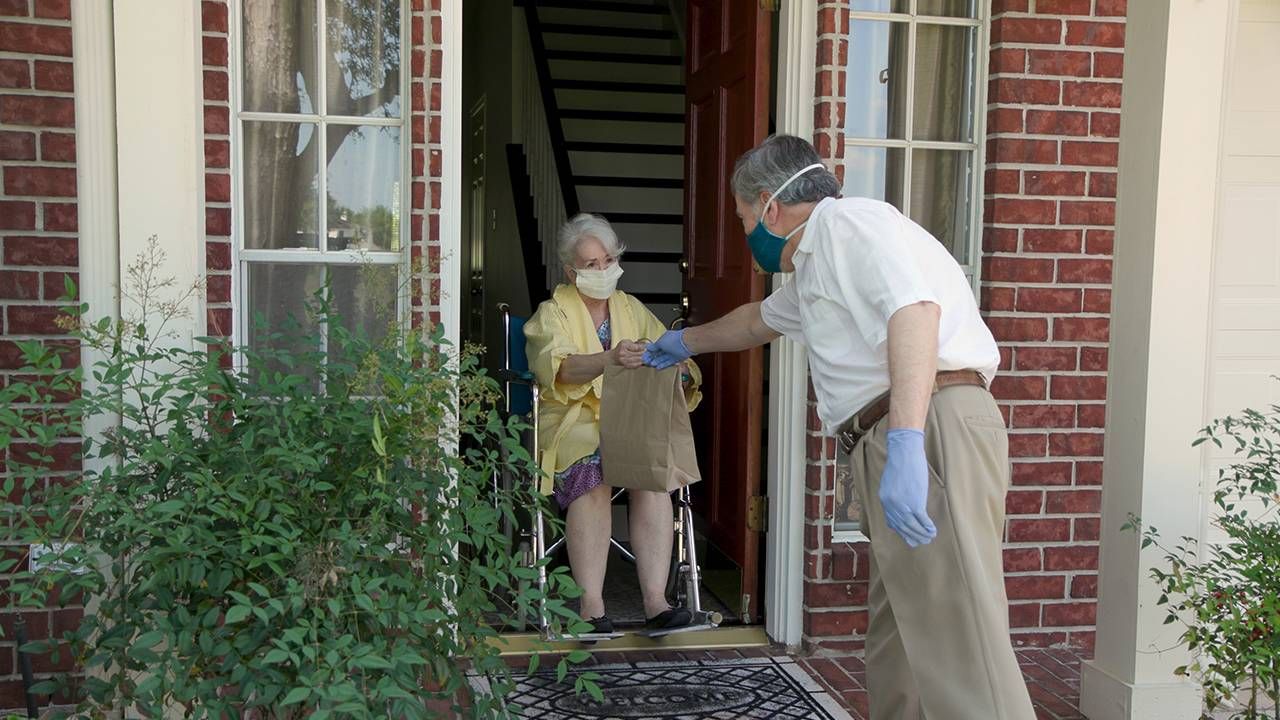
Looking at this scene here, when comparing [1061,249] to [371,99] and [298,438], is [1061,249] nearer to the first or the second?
[371,99]

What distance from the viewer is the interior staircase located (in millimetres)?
7512

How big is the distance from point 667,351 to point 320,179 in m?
1.16

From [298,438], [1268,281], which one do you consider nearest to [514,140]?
[1268,281]

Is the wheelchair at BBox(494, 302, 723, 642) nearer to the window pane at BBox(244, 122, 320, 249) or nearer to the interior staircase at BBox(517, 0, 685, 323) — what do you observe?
the window pane at BBox(244, 122, 320, 249)

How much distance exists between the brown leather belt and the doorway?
5.17 ft

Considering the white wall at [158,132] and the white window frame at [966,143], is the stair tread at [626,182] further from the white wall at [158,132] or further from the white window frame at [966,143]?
the white wall at [158,132]

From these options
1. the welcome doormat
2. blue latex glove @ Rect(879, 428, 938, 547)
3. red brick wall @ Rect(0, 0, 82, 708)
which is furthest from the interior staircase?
blue latex glove @ Rect(879, 428, 938, 547)

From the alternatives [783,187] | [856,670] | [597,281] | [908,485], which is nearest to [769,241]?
[783,187]

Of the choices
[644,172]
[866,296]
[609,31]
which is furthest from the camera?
[609,31]

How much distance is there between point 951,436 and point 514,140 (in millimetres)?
6868

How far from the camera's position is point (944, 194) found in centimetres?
416

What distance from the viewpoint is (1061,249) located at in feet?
13.4

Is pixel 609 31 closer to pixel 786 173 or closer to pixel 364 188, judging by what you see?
pixel 364 188

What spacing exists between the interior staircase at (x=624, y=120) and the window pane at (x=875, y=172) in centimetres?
279
